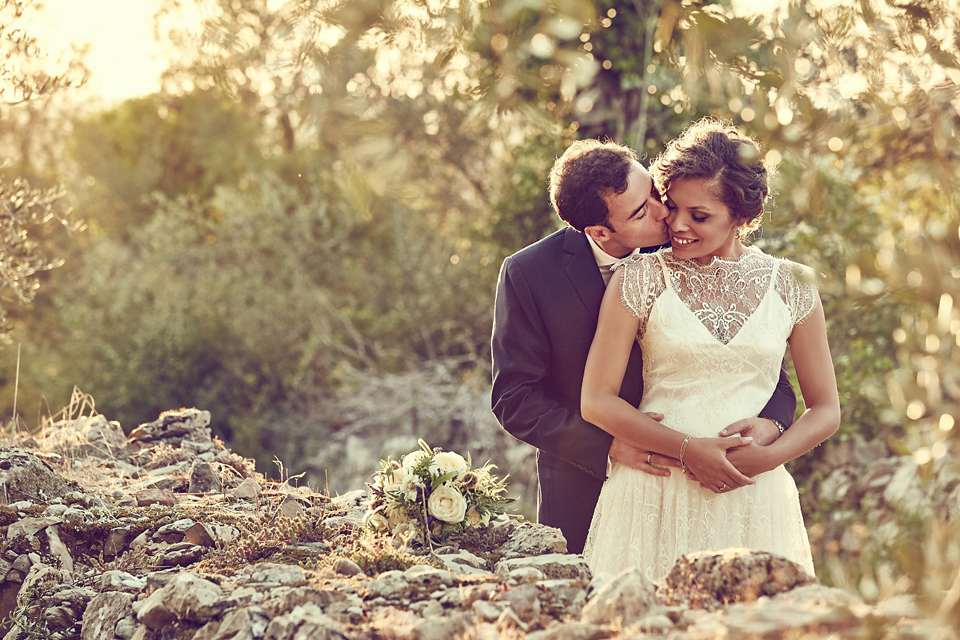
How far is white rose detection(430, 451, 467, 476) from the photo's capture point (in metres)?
2.92

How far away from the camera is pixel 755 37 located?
1.65m

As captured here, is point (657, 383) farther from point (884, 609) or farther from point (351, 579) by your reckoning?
point (884, 609)

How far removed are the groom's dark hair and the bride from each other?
121 mm

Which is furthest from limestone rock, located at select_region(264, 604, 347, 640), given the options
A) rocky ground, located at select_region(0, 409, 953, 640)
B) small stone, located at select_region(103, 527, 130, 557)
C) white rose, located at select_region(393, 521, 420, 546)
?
small stone, located at select_region(103, 527, 130, 557)

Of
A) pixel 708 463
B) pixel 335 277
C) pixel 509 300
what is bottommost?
pixel 708 463

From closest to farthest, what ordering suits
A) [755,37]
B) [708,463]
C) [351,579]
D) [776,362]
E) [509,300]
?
[755,37]
[351,579]
[708,463]
[776,362]
[509,300]

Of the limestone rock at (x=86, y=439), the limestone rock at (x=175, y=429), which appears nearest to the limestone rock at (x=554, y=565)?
the limestone rock at (x=86, y=439)

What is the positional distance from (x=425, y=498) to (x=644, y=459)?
2.28 feet

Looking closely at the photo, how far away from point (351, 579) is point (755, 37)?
5.63 feet

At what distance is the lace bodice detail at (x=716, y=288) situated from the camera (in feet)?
9.71

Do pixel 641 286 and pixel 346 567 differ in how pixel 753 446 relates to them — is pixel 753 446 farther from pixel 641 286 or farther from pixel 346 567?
pixel 346 567

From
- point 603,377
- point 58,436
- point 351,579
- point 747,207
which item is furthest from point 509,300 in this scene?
point 58,436

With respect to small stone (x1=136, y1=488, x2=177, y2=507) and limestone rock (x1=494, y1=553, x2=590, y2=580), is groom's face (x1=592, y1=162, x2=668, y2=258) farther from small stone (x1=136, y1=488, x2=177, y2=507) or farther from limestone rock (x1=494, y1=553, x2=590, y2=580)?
small stone (x1=136, y1=488, x2=177, y2=507)

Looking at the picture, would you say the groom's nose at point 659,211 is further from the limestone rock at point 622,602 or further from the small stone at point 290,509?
the small stone at point 290,509
